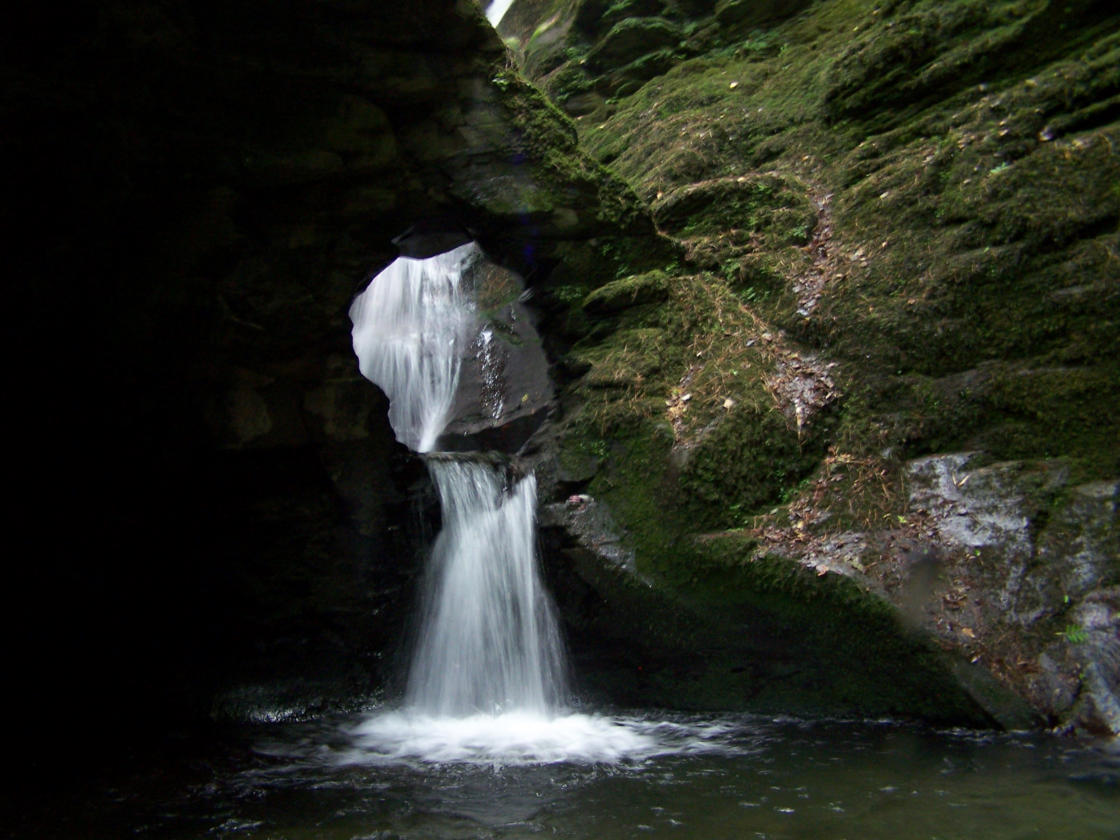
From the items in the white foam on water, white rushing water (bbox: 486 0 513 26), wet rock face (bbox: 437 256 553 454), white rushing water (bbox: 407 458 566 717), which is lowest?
the white foam on water

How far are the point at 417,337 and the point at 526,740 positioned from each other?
25.8 ft

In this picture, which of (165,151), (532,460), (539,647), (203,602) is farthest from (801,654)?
(165,151)

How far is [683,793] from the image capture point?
13.2 feet

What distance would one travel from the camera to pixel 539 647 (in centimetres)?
640

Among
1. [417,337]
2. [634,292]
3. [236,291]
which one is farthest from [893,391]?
[417,337]

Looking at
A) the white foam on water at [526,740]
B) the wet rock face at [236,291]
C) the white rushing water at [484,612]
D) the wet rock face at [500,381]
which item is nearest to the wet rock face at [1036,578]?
the white foam on water at [526,740]

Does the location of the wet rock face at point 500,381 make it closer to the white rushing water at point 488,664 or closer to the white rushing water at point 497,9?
the white rushing water at point 488,664

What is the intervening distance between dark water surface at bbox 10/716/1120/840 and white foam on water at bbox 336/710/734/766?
0.04 metres

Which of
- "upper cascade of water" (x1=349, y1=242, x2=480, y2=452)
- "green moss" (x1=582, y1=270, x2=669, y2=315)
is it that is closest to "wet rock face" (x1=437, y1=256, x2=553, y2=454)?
"upper cascade of water" (x1=349, y1=242, x2=480, y2=452)

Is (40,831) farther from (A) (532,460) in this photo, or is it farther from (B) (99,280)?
(A) (532,460)

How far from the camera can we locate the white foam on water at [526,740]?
4.99m

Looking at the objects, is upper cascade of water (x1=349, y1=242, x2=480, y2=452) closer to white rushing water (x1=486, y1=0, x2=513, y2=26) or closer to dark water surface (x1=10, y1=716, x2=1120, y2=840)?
dark water surface (x1=10, y1=716, x2=1120, y2=840)

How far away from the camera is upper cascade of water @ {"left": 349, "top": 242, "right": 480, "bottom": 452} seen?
1116 cm

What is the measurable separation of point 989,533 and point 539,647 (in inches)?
145
